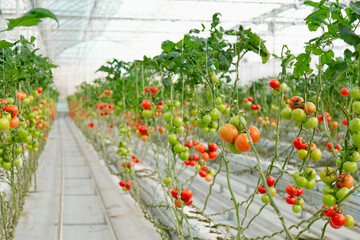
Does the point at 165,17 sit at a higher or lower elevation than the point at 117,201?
higher

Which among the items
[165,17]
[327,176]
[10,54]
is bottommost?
[327,176]

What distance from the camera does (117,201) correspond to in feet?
13.1

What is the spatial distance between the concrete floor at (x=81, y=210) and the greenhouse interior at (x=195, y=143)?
0.07ft

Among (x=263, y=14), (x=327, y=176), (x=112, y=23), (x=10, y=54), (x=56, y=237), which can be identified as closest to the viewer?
(x=327, y=176)

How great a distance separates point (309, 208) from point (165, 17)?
24.7 ft

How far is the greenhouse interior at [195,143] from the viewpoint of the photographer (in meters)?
1.06

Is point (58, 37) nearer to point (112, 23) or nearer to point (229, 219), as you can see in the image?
point (112, 23)

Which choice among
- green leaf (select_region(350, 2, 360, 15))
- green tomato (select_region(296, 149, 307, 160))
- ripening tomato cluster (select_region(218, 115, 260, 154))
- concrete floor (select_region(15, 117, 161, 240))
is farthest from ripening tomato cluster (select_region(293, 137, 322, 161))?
concrete floor (select_region(15, 117, 161, 240))

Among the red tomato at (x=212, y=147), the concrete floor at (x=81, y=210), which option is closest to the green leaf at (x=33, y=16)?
the red tomato at (x=212, y=147)

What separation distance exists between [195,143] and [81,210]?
1.94 metres

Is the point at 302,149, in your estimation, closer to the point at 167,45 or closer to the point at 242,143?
the point at 242,143

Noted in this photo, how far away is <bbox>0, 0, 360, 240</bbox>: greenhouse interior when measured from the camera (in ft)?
3.49

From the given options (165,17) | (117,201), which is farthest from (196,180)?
(165,17)

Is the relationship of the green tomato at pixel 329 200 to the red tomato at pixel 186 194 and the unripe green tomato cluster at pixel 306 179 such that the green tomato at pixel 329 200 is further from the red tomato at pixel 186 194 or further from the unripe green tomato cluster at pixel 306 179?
the red tomato at pixel 186 194
